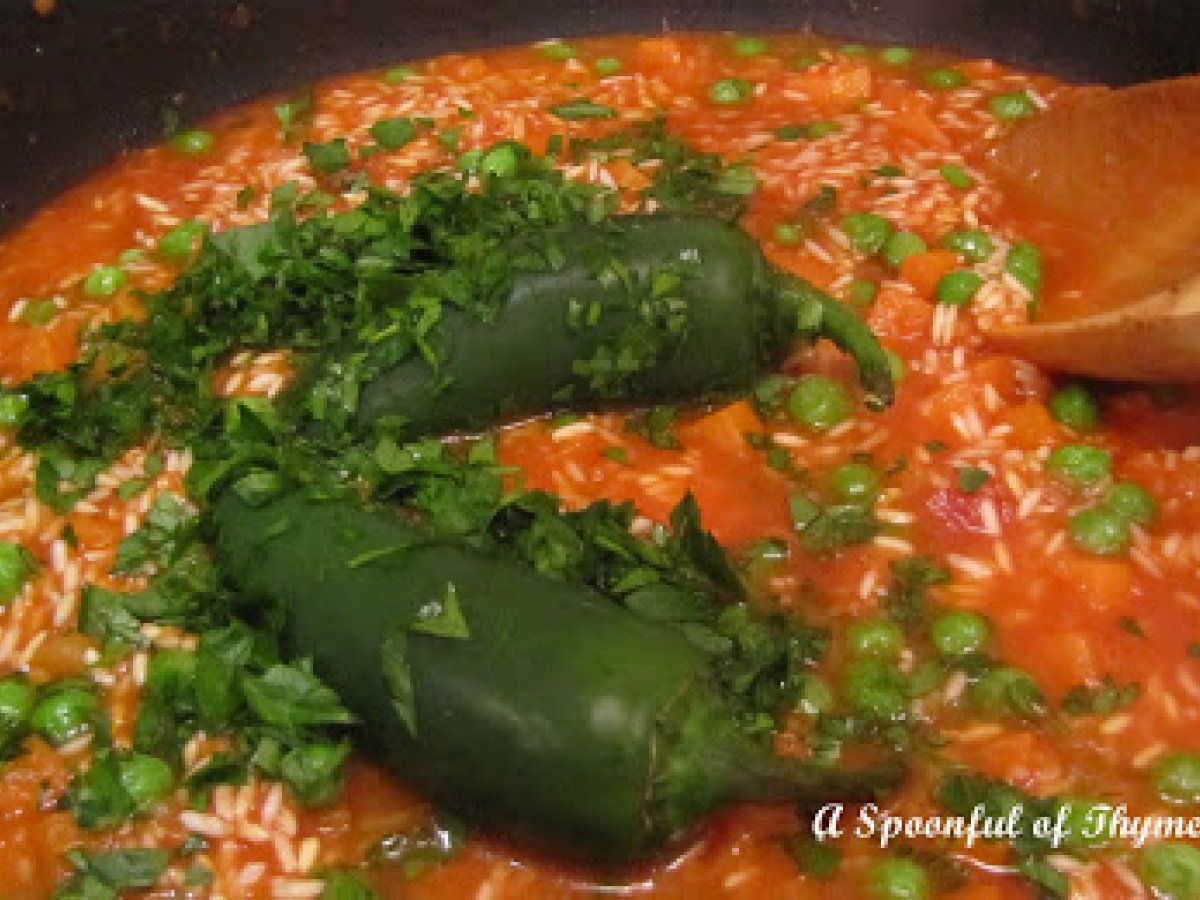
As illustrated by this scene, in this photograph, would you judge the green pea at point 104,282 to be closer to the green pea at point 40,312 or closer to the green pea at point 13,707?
the green pea at point 40,312

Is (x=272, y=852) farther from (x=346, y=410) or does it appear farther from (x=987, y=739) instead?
(x=987, y=739)

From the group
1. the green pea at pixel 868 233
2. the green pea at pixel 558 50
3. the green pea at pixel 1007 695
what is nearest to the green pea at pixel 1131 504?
the green pea at pixel 1007 695

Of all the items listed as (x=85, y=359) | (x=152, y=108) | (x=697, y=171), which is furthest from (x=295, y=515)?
(x=152, y=108)

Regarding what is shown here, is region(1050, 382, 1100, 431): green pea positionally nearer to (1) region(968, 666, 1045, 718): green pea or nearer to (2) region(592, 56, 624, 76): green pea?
(1) region(968, 666, 1045, 718): green pea

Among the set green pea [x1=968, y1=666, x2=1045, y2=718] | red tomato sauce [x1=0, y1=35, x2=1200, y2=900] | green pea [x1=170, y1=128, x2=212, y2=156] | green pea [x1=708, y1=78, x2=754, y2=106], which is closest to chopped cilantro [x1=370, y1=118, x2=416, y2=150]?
red tomato sauce [x1=0, y1=35, x2=1200, y2=900]

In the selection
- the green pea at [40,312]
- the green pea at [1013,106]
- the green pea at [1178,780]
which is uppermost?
the green pea at [40,312]

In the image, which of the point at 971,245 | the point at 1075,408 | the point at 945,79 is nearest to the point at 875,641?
the point at 1075,408
